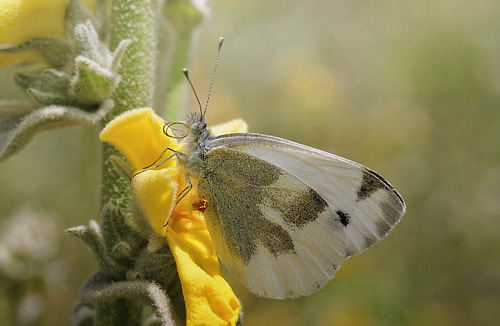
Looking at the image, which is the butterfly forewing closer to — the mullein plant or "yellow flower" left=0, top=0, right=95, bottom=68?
the mullein plant

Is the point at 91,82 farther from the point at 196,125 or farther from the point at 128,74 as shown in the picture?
the point at 196,125

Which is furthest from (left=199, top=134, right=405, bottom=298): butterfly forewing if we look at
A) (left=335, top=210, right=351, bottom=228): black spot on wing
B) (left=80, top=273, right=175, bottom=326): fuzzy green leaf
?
(left=80, top=273, right=175, bottom=326): fuzzy green leaf

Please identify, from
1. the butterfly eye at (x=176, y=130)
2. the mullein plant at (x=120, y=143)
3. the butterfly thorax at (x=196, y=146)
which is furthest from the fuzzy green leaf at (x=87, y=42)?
the butterfly thorax at (x=196, y=146)

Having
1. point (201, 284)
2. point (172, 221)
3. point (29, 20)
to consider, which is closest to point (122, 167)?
point (172, 221)

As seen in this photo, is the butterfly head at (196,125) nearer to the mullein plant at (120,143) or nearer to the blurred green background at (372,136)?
the mullein plant at (120,143)

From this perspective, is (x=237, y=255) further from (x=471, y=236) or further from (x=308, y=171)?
(x=471, y=236)

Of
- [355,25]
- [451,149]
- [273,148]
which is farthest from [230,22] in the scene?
[273,148]
